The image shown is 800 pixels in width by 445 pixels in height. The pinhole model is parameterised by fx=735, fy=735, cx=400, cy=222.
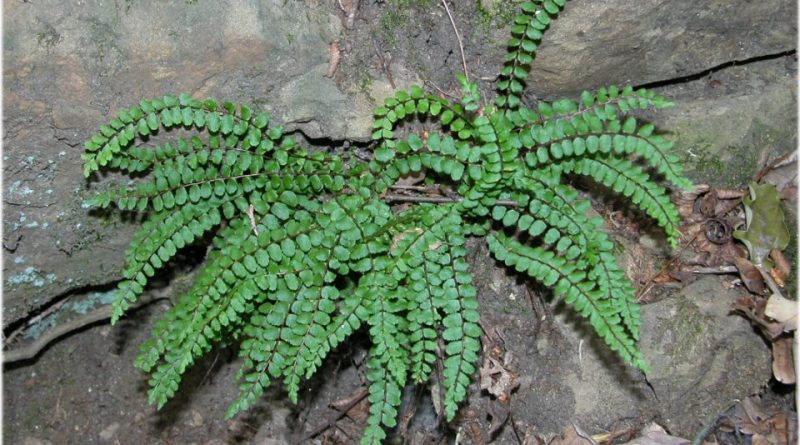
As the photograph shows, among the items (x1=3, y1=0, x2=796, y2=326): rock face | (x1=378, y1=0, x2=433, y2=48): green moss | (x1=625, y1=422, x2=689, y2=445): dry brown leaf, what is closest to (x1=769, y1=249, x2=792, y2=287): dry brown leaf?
(x1=3, y1=0, x2=796, y2=326): rock face

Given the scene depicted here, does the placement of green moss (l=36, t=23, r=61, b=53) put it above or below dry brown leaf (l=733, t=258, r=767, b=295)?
above

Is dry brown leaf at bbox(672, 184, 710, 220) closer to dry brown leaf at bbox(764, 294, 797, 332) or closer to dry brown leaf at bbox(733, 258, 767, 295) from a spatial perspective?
dry brown leaf at bbox(733, 258, 767, 295)

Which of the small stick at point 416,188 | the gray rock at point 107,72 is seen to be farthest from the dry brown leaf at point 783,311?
the gray rock at point 107,72

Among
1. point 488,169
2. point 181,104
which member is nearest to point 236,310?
point 181,104

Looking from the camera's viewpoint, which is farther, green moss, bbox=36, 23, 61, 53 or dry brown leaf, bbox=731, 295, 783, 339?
dry brown leaf, bbox=731, 295, 783, 339

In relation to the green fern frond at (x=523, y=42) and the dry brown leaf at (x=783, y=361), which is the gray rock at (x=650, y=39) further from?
the dry brown leaf at (x=783, y=361)
